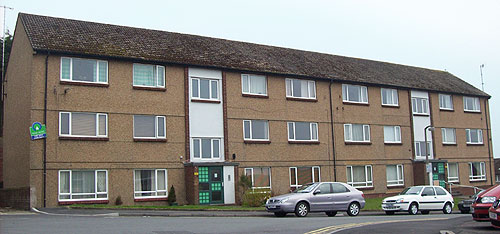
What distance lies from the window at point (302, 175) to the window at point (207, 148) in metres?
5.38

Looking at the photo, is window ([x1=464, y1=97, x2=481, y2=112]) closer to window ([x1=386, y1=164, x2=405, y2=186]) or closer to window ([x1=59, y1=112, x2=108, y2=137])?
window ([x1=386, y1=164, x2=405, y2=186])

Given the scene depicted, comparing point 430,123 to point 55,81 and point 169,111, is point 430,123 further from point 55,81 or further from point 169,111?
point 55,81

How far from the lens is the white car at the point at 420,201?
84.7ft

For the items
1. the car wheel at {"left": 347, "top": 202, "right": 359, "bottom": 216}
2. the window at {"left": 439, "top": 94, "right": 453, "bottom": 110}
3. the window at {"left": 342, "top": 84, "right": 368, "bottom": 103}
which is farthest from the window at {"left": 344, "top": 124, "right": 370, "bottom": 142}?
the car wheel at {"left": 347, "top": 202, "right": 359, "bottom": 216}

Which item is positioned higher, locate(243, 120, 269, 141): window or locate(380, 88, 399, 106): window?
locate(380, 88, 399, 106): window

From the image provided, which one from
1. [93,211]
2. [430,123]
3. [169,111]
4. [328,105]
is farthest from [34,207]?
[430,123]

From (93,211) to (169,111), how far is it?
8.05m

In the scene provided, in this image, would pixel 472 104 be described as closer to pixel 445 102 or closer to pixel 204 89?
pixel 445 102

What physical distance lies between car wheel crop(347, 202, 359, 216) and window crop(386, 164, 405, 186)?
15.4 m

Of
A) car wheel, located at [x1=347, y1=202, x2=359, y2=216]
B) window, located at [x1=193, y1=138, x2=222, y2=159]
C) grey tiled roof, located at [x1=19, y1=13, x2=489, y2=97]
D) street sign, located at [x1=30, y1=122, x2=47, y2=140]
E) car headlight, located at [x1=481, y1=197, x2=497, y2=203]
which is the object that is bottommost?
car wheel, located at [x1=347, y1=202, x2=359, y2=216]

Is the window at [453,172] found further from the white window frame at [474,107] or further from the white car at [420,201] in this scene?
the white car at [420,201]

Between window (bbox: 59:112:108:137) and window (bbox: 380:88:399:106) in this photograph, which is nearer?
window (bbox: 59:112:108:137)

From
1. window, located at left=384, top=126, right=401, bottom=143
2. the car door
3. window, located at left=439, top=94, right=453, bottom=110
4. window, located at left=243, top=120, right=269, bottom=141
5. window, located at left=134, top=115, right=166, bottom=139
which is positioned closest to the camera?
the car door

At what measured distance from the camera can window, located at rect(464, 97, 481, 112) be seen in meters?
44.9
